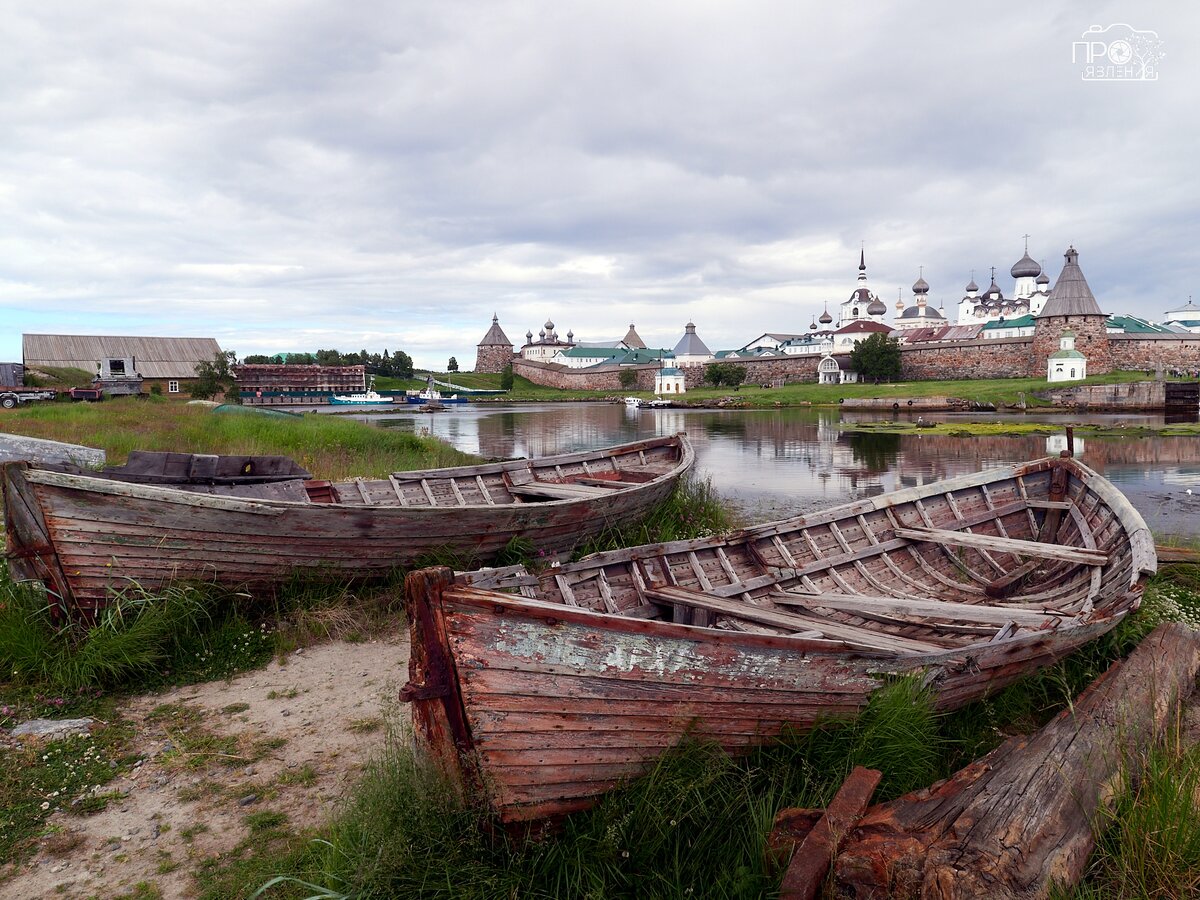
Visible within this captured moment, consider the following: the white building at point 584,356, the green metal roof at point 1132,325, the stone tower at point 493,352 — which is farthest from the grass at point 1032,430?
the stone tower at point 493,352

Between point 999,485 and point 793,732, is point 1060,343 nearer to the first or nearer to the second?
point 999,485

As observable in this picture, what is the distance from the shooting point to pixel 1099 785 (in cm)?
343

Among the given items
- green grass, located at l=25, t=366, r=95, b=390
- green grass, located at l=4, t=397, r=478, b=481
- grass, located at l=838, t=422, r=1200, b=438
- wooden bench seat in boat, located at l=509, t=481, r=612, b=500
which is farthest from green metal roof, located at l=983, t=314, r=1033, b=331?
green grass, located at l=25, t=366, r=95, b=390

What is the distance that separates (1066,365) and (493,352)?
96.9 meters

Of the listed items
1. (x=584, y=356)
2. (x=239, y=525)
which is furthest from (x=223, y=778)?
(x=584, y=356)

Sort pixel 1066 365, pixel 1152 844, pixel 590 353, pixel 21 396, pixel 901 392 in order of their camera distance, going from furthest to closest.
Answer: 1. pixel 590 353
2. pixel 901 392
3. pixel 1066 365
4. pixel 21 396
5. pixel 1152 844

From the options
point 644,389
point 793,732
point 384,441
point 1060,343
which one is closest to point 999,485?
point 793,732

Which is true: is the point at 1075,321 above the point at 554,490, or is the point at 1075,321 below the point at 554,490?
above

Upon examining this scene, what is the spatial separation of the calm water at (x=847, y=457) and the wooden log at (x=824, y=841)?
36.5 feet

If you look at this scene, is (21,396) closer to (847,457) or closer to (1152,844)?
(847,457)

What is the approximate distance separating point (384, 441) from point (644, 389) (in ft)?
291

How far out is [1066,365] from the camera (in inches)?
2414

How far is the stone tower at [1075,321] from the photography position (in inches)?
2542

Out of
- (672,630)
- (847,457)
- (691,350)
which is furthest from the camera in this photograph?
(691,350)
